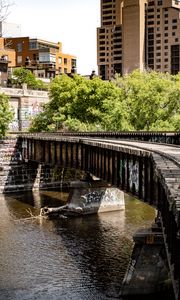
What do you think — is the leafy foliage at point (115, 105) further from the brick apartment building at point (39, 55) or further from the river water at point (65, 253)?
the brick apartment building at point (39, 55)

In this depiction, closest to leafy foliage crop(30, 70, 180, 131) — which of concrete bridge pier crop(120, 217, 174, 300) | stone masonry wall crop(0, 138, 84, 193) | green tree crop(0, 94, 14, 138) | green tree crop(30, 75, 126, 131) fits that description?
green tree crop(30, 75, 126, 131)

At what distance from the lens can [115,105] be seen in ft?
212

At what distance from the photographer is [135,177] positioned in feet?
89.1

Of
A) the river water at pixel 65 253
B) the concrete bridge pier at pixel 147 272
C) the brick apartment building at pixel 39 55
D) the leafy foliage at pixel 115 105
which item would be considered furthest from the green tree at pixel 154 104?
the brick apartment building at pixel 39 55

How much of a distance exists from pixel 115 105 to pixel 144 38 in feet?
386

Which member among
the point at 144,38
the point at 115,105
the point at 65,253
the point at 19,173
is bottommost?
the point at 65,253

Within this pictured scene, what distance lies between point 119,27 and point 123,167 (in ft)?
522

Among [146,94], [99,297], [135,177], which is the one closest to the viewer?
[99,297]

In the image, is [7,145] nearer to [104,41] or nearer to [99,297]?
[99,297]

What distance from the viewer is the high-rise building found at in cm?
17312

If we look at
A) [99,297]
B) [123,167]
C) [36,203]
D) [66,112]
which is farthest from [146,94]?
[99,297]

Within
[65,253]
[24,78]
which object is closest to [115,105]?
[65,253]

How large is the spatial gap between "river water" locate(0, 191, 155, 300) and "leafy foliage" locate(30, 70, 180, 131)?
21502 mm

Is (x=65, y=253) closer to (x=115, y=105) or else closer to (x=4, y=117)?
(x=4, y=117)
